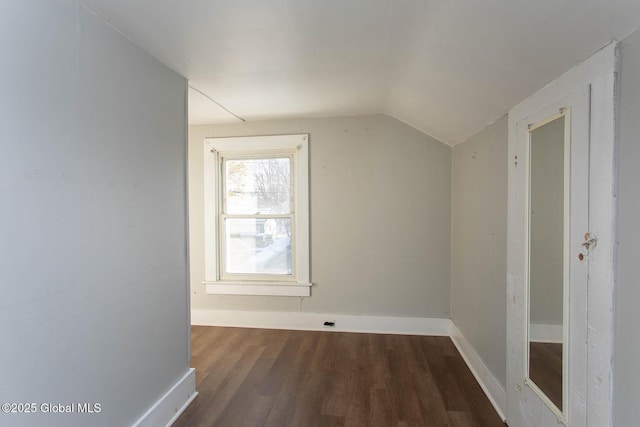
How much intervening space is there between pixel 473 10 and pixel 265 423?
7.95 ft

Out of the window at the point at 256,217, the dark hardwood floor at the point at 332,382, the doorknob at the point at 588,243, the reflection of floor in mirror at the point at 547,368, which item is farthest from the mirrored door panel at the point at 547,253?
the window at the point at 256,217

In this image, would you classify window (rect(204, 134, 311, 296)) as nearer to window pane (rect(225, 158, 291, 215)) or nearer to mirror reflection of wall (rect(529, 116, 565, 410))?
window pane (rect(225, 158, 291, 215))

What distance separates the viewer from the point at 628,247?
37.0 inches

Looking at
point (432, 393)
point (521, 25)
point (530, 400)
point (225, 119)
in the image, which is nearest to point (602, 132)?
point (521, 25)

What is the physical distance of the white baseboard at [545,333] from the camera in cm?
129

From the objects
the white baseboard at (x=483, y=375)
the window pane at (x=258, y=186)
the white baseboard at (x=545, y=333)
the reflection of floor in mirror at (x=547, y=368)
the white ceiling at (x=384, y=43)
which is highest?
the white ceiling at (x=384, y=43)

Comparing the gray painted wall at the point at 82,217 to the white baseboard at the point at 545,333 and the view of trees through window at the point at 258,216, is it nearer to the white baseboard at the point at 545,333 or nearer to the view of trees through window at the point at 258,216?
the view of trees through window at the point at 258,216

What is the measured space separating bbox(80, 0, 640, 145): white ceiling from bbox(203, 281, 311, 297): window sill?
6.44ft

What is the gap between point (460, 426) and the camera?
1.73m

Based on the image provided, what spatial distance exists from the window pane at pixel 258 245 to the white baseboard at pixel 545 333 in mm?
2248

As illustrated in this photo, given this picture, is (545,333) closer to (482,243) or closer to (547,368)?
(547,368)

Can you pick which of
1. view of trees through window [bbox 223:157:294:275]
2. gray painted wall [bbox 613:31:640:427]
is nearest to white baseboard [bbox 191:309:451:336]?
view of trees through window [bbox 223:157:294:275]

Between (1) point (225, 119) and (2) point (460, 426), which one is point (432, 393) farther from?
(1) point (225, 119)

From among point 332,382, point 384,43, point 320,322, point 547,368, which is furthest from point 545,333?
point 320,322
